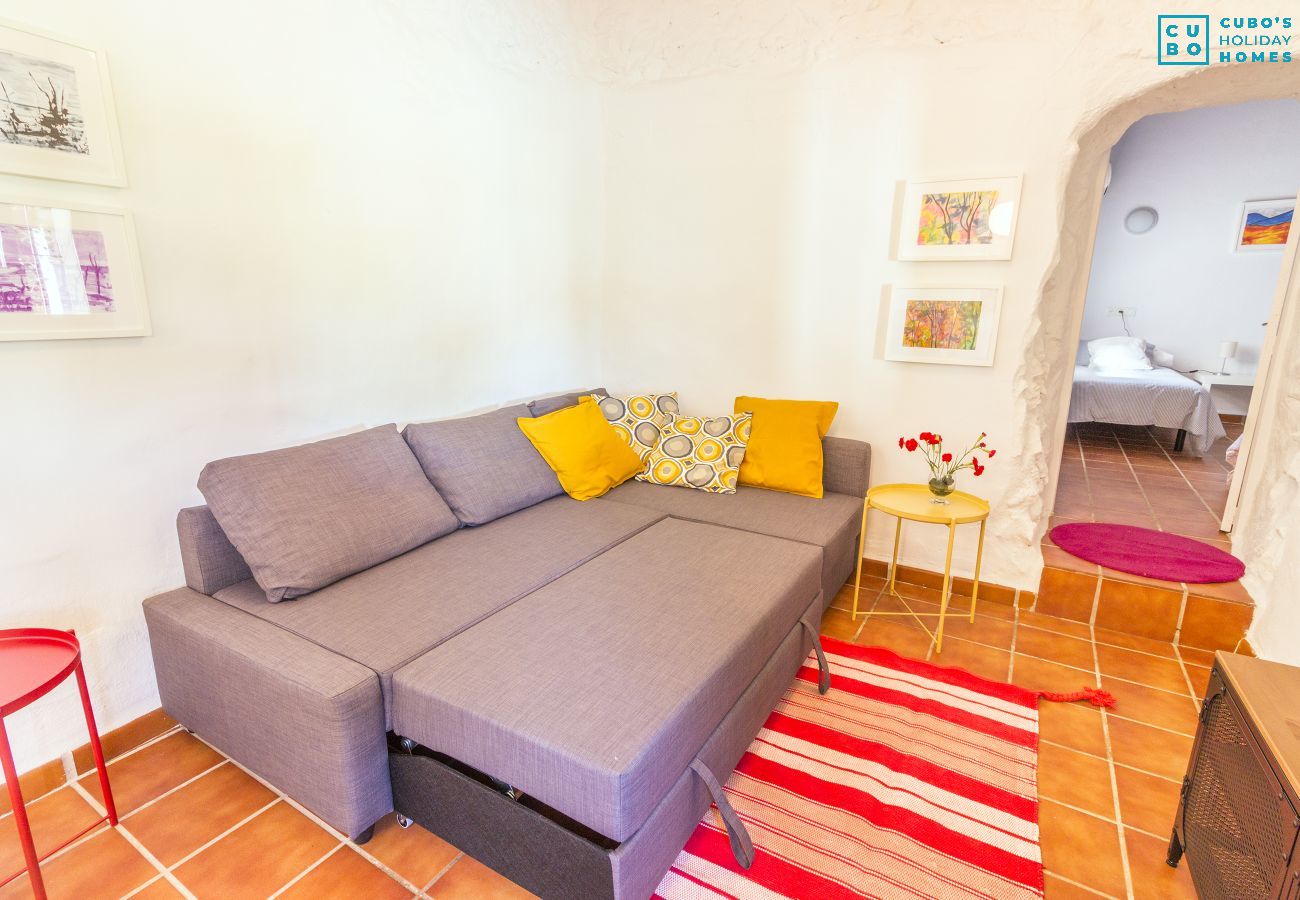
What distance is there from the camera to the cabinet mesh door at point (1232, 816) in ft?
3.66

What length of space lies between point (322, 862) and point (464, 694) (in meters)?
0.59

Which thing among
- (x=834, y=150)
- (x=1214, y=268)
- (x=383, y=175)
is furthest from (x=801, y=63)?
(x=1214, y=268)

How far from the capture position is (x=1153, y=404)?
4.80 meters

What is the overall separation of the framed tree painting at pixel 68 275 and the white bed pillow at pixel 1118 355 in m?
6.53

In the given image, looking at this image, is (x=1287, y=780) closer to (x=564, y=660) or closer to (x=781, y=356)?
(x=564, y=660)

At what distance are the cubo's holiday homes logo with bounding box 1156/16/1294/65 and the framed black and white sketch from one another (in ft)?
10.9

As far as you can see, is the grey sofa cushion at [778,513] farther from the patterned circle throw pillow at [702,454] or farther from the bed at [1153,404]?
the bed at [1153,404]

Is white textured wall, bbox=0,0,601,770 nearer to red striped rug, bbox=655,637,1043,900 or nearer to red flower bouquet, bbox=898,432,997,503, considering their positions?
red striped rug, bbox=655,637,1043,900

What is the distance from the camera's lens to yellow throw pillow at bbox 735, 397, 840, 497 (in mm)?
2918

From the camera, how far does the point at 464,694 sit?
143 cm

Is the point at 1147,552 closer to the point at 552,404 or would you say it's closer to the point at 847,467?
the point at 847,467

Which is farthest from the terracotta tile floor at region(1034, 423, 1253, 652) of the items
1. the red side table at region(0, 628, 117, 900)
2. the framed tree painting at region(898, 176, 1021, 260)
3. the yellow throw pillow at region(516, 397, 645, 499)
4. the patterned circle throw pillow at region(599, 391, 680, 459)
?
the red side table at region(0, 628, 117, 900)

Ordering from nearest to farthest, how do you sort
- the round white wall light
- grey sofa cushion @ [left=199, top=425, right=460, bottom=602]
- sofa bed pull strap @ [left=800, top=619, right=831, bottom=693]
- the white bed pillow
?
grey sofa cushion @ [left=199, top=425, right=460, bottom=602] → sofa bed pull strap @ [left=800, top=619, right=831, bottom=693] → the white bed pillow → the round white wall light

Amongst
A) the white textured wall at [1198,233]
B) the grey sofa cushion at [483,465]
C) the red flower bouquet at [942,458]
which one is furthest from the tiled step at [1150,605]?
the white textured wall at [1198,233]
